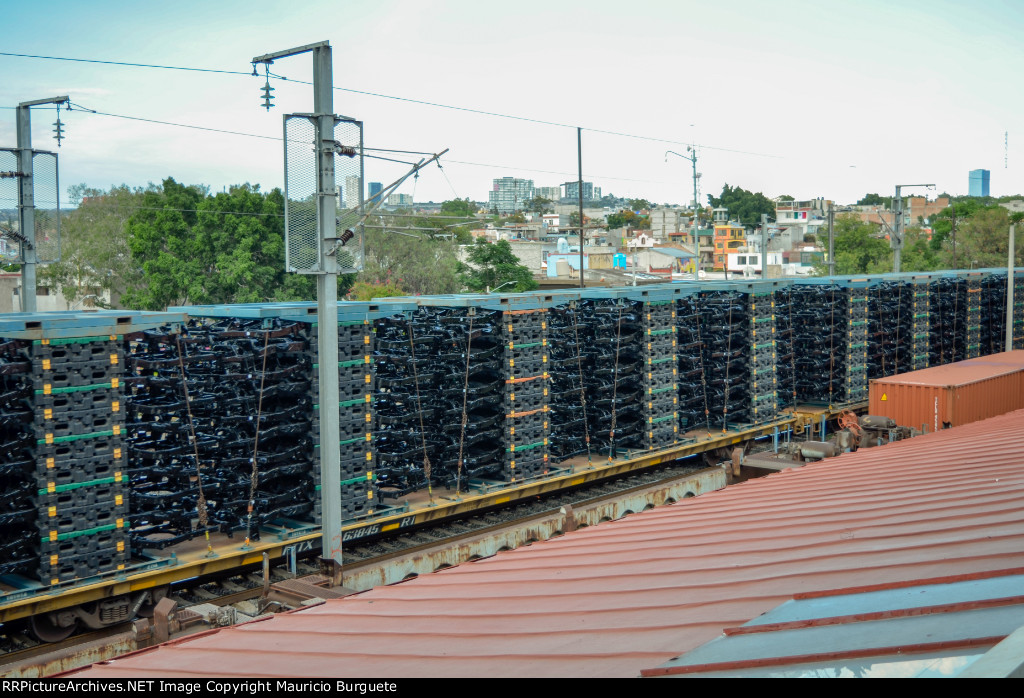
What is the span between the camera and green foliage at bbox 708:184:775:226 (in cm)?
17050

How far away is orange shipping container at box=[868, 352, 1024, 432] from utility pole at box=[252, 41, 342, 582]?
17437mm

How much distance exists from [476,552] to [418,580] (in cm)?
874

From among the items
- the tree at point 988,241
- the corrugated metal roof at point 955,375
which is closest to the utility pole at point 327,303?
the corrugated metal roof at point 955,375

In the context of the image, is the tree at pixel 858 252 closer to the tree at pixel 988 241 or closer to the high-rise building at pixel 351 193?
the tree at pixel 988 241

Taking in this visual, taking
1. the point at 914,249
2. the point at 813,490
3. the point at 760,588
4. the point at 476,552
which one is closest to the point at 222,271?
the point at 476,552

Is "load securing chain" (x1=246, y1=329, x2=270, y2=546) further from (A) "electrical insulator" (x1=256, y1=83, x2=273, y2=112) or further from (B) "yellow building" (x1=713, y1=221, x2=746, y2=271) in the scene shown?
(B) "yellow building" (x1=713, y1=221, x2=746, y2=271)

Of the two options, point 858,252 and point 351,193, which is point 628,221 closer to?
point 858,252

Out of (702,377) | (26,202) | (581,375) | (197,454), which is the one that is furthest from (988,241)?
(197,454)

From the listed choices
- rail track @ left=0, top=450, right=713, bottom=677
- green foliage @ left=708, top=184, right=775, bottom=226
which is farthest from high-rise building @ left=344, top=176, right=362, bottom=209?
green foliage @ left=708, top=184, right=775, bottom=226

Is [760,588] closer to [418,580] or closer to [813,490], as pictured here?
[418,580]

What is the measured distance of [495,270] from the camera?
Result: 5394 cm

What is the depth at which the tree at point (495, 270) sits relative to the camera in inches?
2104

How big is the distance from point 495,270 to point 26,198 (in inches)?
1357

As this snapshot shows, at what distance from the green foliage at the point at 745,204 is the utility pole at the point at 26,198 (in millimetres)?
156263
